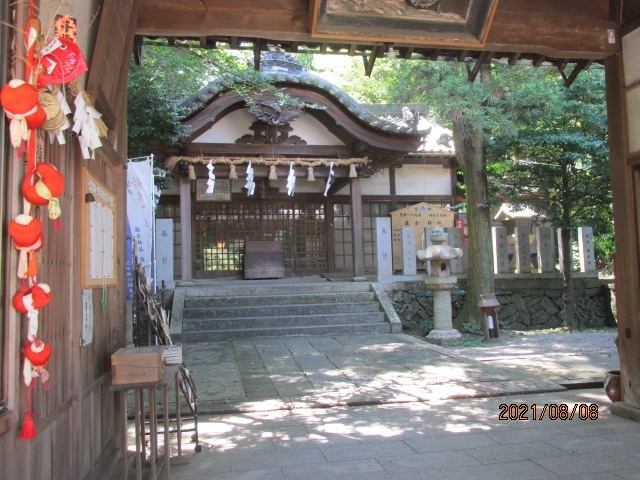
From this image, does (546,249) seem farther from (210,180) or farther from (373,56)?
(373,56)

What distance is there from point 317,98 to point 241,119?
88.2 inches

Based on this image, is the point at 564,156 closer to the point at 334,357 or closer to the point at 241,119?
the point at 334,357

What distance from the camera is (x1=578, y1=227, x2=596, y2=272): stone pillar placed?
12930mm

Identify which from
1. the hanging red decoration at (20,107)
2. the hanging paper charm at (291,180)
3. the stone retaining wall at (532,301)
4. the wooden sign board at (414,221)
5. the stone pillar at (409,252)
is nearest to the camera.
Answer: the hanging red decoration at (20,107)

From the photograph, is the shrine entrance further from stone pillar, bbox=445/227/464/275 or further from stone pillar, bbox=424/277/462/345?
stone pillar, bbox=424/277/462/345

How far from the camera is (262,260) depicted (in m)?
14.1

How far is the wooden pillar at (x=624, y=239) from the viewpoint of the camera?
16.6ft

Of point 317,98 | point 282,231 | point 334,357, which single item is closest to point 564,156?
point 317,98

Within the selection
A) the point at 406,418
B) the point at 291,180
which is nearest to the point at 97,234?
the point at 406,418

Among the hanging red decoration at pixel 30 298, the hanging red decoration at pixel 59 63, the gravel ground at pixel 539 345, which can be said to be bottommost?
the gravel ground at pixel 539 345

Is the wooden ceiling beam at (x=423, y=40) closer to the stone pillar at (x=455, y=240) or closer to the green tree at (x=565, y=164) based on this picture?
the green tree at (x=565, y=164)

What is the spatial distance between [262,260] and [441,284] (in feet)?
17.9

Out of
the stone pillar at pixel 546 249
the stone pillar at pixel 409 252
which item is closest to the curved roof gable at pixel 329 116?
the stone pillar at pixel 409 252

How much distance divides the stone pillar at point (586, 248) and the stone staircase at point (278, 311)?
5.56 meters
